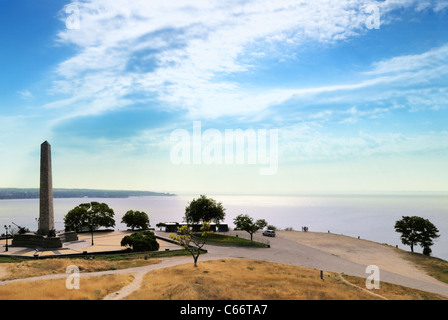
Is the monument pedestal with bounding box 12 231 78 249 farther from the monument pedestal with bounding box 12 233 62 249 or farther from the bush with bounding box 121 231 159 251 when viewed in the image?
the bush with bounding box 121 231 159 251

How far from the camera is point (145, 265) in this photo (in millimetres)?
35250

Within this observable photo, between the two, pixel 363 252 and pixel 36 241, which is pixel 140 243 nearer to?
pixel 36 241

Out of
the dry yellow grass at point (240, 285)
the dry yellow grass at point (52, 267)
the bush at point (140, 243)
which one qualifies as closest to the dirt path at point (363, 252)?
the dry yellow grass at point (240, 285)

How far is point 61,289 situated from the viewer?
21.8m

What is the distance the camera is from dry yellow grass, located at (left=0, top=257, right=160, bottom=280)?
1129 inches

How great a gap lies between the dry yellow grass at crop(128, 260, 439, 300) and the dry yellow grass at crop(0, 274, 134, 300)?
2428 millimetres

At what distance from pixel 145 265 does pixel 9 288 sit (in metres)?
15.0

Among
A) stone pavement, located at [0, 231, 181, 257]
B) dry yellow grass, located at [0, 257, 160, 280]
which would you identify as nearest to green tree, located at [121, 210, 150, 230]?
stone pavement, located at [0, 231, 181, 257]

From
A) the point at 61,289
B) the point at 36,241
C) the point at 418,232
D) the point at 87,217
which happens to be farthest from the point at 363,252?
the point at 87,217

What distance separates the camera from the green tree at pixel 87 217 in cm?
6550
